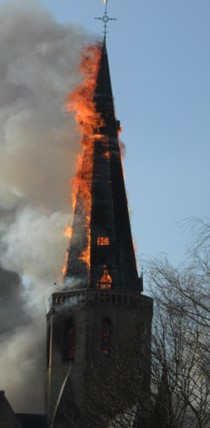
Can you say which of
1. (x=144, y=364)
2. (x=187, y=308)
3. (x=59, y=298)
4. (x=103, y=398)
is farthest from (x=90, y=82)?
(x=187, y=308)

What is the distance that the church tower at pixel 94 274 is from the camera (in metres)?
127

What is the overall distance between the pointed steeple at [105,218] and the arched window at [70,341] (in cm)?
369

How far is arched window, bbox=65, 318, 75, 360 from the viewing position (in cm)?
12825

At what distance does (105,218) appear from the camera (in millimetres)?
130000

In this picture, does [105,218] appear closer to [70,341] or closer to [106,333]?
[106,333]

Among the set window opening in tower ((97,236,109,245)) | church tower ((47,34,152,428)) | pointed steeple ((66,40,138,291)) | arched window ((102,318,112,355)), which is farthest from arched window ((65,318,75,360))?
window opening in tower ((97,236,109,245))

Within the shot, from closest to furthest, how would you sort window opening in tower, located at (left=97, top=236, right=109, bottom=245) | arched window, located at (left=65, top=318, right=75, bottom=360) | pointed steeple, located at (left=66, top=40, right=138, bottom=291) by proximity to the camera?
arched window, located at (left=65, top=318, right=75, bottom=360), pointed steeple, located at (left=66, top=40, right=138, bottom=291), window opening in tower, located at (left=97, top=236, right=109, bottom=245)

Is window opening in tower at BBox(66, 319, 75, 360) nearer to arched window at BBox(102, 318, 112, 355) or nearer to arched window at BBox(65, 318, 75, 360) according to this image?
arched window at BBox(65, 318, 75, 360)

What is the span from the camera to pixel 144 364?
72.8 meters

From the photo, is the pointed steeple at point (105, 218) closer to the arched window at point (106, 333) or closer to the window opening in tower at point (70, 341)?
the arched window at point (106, 333)

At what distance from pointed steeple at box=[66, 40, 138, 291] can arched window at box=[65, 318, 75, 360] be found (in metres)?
3.69

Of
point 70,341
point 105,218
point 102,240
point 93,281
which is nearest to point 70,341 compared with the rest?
point 70,341

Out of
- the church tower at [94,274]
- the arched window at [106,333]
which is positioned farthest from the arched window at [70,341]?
the arched window at [106,333]

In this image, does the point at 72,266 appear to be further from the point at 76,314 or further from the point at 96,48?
the point at 96,48
